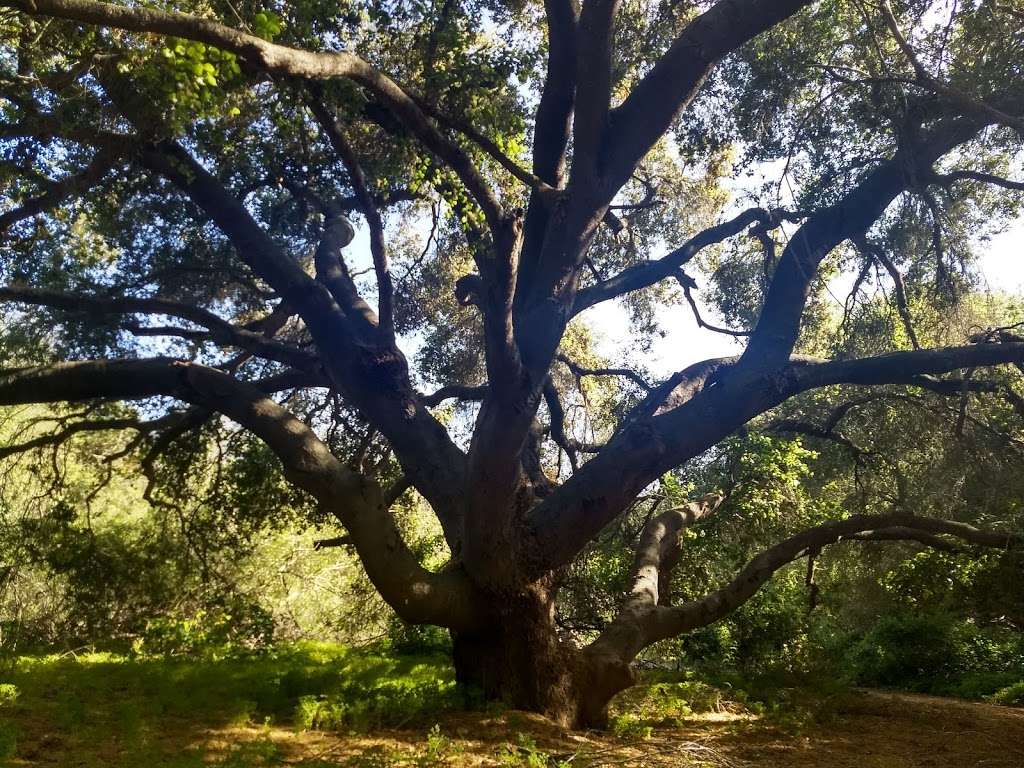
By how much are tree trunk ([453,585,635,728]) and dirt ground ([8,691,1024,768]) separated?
1.02 ft

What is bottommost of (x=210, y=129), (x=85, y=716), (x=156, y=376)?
(x=85, y=716)

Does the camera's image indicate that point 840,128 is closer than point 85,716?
No

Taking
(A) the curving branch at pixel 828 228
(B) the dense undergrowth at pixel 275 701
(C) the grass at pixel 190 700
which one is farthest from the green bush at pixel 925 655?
(C) the grass at pixel 190 700

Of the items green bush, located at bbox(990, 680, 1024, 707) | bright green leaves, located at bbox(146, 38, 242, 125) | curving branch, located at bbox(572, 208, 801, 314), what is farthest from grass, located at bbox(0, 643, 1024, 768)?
curving branch, located at bbox(572, 208, 801, 314)

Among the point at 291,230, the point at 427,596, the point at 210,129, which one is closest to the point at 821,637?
the point at 427,596

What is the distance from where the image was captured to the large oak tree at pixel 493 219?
4.74 m

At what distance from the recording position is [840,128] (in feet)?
25.2

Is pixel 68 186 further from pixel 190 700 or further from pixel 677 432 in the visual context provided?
pixel 677 432

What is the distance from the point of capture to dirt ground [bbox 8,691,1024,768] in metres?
3.76

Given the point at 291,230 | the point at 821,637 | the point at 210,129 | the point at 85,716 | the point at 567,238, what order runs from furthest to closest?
the point at 821,637, the point at 291,230, the point at 210,129, the point at 567,238, the point at 85,716

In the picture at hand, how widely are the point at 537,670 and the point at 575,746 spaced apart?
3.29 ft

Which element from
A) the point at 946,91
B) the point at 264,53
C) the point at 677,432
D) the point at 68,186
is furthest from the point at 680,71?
the point at 68,186

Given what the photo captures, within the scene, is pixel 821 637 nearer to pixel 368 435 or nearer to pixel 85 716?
pixel 368 435

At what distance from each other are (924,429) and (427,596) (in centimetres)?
665
